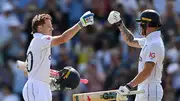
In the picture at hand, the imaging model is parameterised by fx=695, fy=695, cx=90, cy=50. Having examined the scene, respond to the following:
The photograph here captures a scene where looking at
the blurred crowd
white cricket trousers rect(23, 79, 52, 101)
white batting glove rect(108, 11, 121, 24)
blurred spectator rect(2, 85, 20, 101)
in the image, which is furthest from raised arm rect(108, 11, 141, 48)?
blurred spectator rect(2, 85, 20, 101)

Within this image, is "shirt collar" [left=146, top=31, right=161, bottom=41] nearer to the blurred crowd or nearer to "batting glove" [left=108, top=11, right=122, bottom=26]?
"batting glove" [left=108, top=11, right=122, bottom=26]

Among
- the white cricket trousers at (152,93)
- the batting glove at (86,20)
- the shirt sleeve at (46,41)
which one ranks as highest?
the batting glove at (86,20)

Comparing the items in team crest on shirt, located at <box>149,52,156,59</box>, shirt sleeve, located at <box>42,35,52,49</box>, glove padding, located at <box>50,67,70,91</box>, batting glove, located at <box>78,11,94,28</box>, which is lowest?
glove padding, located at <box>50,67,70,91</box>

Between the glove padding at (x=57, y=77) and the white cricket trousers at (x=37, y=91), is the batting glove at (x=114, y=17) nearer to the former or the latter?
the glove padding at (x=57, y=77)

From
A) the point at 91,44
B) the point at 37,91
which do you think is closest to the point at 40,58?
the point at 37,91

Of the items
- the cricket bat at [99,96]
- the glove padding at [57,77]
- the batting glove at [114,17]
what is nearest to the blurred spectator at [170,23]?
the batting glove at [114,17]

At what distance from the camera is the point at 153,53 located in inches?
363

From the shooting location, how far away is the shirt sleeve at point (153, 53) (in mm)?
9180

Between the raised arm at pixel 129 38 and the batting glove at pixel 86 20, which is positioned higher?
the batting glove at pixel 86 20

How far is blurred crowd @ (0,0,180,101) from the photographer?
1413 cm

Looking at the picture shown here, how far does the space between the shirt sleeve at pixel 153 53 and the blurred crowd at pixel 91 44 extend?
4365 millimetres

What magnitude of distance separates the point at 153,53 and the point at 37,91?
169 cm

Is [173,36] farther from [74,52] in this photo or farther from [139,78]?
[139,78]

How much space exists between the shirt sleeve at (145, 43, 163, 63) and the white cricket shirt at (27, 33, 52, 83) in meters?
1.39
